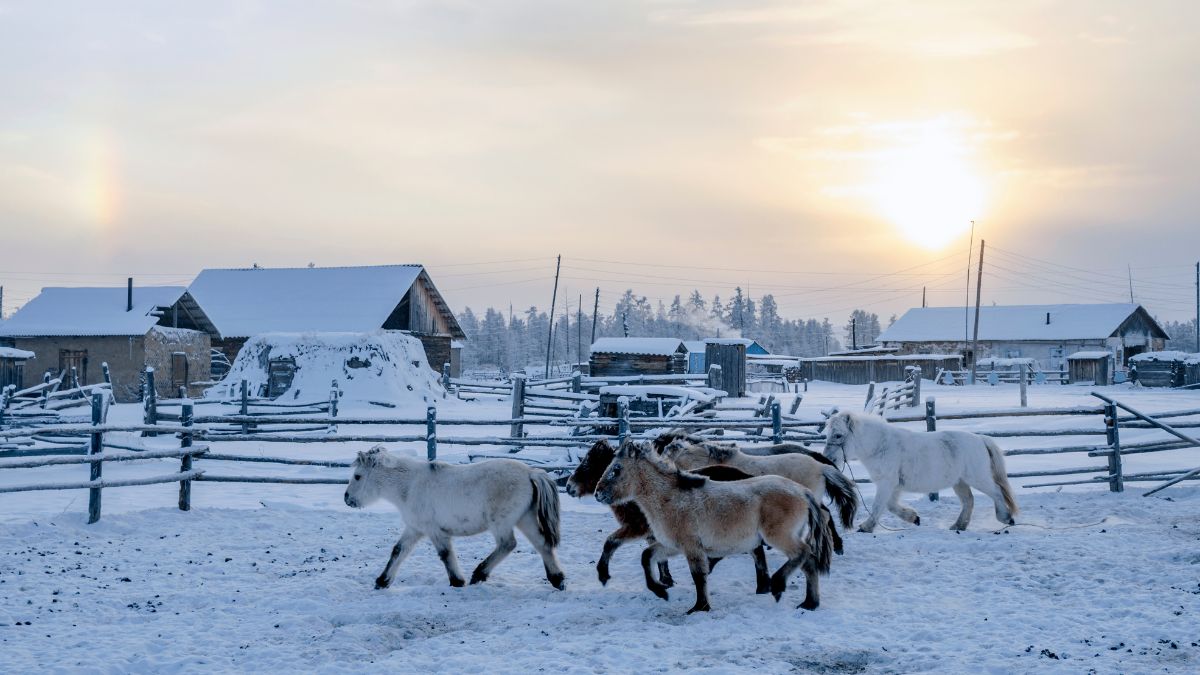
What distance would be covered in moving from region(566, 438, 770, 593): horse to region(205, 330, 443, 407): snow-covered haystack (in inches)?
781

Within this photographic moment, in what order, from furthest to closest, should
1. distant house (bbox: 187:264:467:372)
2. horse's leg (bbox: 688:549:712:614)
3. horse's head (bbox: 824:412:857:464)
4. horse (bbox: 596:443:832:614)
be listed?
distant house (bbox: 187:264:467:372)
horse's head (bbox: 824:412:857:464)
horse (bbox: 596:443:832:614)
horse's leg (bbox: 688:549:712:614)

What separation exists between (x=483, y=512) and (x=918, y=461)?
15.2 ft

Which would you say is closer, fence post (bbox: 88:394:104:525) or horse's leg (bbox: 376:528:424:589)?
horse's leg (bbox: 376:528:424:589)

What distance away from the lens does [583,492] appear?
7551 millimetres

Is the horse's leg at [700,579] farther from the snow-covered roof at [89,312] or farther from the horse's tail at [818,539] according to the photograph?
the snow-covered roof at [89,312]

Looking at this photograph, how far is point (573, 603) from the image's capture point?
21.2 ft

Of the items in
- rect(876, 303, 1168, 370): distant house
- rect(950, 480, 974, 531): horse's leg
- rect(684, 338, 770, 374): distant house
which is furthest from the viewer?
rect(876, 303, 1168, 370): distant house

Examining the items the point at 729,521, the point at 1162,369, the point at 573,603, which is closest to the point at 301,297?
the point at 1162,369

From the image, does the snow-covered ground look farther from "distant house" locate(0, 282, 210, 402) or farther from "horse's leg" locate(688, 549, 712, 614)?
"distant house" locate(0, 282, 210, 402)

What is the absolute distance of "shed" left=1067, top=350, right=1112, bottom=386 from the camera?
4047 centimetres

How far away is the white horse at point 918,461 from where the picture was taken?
9.16m

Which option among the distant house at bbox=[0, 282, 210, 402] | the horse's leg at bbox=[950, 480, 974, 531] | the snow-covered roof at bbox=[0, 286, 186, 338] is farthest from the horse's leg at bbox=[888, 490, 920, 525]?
the snow-covered roof at bbox=[0, 286, 186, 338]

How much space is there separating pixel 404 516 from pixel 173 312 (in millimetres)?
34079

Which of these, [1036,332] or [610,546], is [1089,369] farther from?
[610,546]
